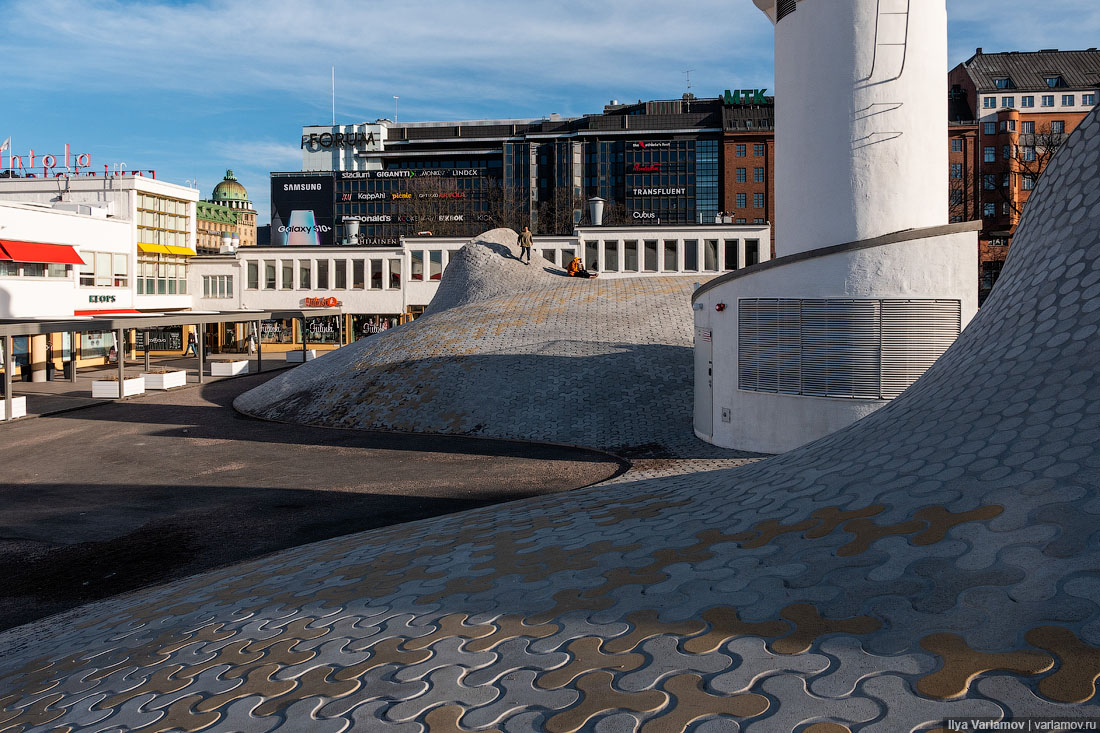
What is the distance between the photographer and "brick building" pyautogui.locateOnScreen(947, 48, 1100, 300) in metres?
84.1

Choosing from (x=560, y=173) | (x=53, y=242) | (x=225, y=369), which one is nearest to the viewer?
(x=225, y=369)

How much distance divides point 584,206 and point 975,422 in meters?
99.5

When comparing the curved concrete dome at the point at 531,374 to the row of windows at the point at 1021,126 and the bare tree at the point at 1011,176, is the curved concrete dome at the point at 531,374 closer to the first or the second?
the bare tree at the point at 1011,176

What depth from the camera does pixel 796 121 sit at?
53.3 feet

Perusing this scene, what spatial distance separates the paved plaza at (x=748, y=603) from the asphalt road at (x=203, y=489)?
2370 millimetres

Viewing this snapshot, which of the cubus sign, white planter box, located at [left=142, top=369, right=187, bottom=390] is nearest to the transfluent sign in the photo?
the cubus sign

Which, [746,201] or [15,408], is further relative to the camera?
[746,201]

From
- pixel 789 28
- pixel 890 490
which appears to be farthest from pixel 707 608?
pixel 789 28

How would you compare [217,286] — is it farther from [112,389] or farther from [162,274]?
[112,389]

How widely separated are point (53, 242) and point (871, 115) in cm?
4581

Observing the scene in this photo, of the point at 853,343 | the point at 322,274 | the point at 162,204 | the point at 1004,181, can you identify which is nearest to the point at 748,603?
the point at 853,343

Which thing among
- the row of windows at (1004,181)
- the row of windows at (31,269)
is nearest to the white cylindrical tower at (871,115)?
the row of windows at (31,269)

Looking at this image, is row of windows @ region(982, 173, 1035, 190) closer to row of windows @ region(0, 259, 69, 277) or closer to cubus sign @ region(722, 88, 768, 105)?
cubus sign @ region(722, 88, 768, 105)

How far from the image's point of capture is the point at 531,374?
78.1 feet
